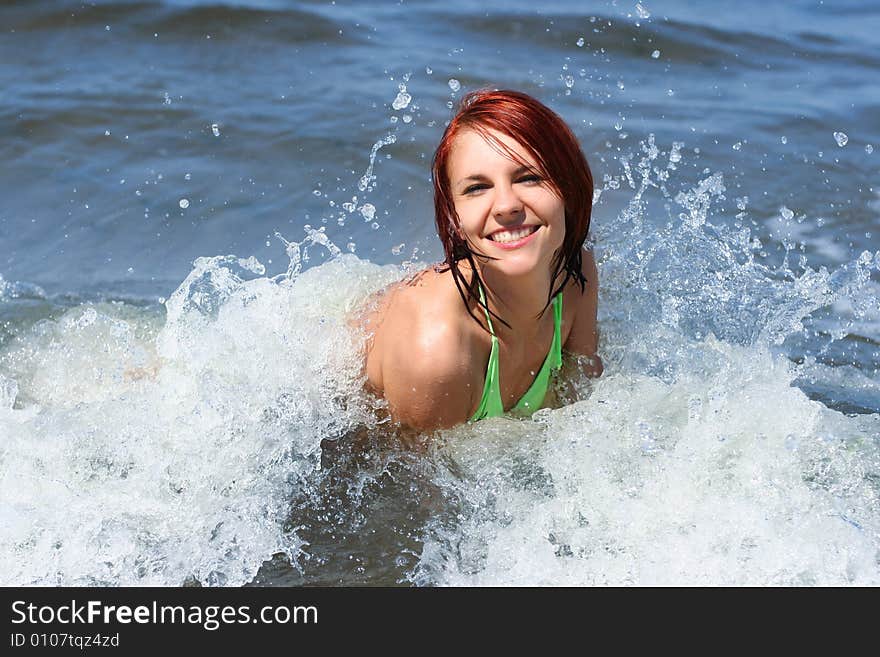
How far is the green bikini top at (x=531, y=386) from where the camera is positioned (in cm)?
379

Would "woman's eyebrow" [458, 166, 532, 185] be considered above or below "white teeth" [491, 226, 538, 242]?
above

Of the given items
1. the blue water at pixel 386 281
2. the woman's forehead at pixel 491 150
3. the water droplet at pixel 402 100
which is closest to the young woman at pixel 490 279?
the woman's forehead at pixel 491 150

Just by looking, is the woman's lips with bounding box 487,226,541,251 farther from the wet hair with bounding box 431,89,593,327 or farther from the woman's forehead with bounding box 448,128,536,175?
the woman's forehead with bounding box 448,128,536,175

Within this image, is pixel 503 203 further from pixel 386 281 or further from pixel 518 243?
pixel 386 281

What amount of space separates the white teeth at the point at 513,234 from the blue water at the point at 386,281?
751 millimetres

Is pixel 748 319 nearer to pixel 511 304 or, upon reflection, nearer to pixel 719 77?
pixel 511 304

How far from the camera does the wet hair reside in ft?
11.0

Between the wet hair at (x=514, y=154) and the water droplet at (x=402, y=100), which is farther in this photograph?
the water droplet at (x=402, y=100)

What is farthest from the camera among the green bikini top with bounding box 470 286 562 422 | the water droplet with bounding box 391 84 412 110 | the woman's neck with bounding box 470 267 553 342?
the water droplet with bounding box 391 84 412 110

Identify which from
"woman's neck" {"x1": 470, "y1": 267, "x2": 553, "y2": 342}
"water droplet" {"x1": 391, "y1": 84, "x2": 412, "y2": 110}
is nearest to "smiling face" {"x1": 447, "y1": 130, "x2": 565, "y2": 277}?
"woman's neck" {"x1": 470, "y1": 267, "x2": 553, "y2": 342}

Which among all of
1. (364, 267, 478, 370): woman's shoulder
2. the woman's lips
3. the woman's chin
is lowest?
(364, 267, 478, 370): woman's shoulder

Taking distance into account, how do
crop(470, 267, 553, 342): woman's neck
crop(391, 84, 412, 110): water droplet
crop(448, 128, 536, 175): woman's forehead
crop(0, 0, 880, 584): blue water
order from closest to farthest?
crop(448, 128, 536, 175): woman's forehead → crop(0, 0, 880, 584): blue water → crop(470, 267, 553, 342): woman's neck → crop(391, 84, 412, 110): water droplet

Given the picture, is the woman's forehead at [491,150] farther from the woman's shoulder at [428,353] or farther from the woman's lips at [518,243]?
the woman's shoulder at [428,353]

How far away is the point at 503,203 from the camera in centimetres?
336
